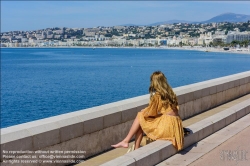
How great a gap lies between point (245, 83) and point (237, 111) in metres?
3.44

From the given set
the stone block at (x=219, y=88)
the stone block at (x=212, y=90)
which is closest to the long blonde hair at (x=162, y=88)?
the stone block at (x=212, y=90)

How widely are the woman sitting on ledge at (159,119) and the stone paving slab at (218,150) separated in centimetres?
25

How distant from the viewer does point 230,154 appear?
6.20 metres

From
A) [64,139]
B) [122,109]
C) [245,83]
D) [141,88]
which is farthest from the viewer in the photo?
[141,88]

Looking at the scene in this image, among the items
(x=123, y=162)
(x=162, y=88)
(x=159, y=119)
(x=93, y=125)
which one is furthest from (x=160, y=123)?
(x=123, y=162)

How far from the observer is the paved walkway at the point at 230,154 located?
5.79 metres

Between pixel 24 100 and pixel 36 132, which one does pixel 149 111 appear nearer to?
pixel 36 132

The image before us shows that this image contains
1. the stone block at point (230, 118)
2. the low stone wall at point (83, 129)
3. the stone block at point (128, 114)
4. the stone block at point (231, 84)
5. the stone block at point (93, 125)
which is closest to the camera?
the low stone wall at point (83, 129)

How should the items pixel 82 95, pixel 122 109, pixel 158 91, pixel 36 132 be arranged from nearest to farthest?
pixel 36 132
pixel 158 91
pixel 122 109
pixel 82 95

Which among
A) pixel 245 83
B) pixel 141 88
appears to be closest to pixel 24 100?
pixel 141 88

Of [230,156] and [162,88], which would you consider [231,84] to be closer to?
[230,156]

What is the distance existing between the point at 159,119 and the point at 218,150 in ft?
3.34

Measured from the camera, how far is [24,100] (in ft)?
144

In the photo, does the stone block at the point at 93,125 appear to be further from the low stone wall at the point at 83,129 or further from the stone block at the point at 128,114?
the stone block at the point at 128,114
